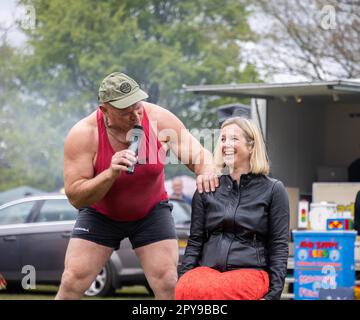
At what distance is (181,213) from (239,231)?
28.6ft

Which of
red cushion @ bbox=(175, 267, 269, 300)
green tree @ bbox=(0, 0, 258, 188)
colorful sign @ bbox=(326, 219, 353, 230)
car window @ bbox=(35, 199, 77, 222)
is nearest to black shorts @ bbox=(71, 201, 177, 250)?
red cushion @ bbox=(175, 267, 269, 300)

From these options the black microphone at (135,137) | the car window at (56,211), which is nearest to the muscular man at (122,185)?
the black microphone at (135,137)

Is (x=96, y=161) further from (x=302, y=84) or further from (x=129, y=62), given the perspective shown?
(x=129, y=62)

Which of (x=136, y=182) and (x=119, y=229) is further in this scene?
(x=119, y=229)

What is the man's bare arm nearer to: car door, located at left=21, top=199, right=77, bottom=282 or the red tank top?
the red tank top

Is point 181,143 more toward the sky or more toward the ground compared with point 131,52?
more toward the ground

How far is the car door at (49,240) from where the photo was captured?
14148 millimetres

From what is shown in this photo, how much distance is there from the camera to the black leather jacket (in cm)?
581

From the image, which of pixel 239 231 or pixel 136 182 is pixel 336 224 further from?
pixel 239 231

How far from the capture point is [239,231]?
5836 millimetres

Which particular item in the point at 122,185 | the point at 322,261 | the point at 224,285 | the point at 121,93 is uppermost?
the point at 121,93

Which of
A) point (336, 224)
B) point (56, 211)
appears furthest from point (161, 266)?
point (56, 211)

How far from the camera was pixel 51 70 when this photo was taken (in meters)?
30.8

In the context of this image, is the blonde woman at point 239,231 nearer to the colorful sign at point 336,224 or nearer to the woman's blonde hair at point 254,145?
the woman's blonde hair at point 254,145
